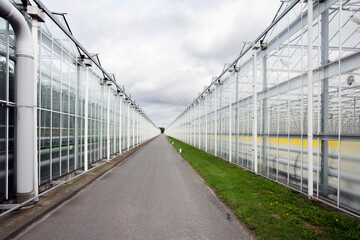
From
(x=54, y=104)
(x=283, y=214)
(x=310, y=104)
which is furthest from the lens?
(x=54, y=104)

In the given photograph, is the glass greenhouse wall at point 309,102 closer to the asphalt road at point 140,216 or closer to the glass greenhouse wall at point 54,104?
the asphalt road at point 140,216

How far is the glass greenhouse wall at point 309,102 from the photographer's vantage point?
582 centimetres

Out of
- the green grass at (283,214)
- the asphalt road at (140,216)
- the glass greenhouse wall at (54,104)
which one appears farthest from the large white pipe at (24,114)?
the green grass at (283,214)

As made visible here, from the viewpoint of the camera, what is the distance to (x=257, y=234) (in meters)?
4.35

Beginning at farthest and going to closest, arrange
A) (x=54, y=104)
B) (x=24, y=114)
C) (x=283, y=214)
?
(x=54, y=104) → (x=24, y=114) → (x=283, y=214)

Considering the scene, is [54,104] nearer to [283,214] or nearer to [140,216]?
[140,216]

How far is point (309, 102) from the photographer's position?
23.2 feet

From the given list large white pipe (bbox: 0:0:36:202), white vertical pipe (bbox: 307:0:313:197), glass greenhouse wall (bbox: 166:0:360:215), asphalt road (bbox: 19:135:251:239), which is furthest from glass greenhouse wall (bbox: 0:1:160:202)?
glass greenhouse wall (bbox: 166:0:360:215)

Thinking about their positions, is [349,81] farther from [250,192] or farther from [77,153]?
[77,153]

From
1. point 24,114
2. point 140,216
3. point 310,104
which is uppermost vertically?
point 310,104

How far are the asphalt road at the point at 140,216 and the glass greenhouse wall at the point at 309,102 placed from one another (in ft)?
10.6

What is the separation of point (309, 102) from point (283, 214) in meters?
3.71

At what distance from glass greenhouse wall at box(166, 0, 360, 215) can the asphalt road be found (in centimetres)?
323

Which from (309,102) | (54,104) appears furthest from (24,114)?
(309,102)
